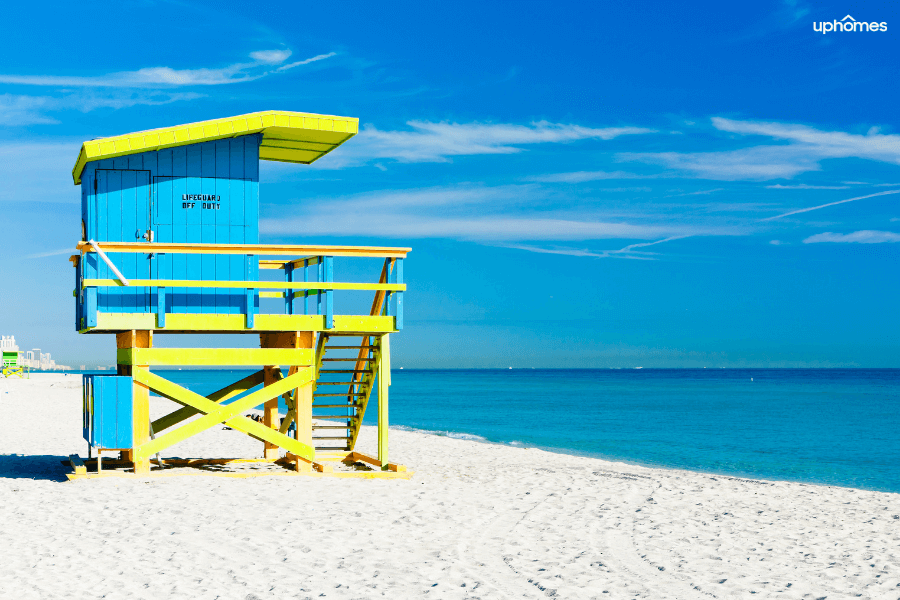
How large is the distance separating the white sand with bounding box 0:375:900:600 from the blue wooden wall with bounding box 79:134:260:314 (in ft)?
8.23

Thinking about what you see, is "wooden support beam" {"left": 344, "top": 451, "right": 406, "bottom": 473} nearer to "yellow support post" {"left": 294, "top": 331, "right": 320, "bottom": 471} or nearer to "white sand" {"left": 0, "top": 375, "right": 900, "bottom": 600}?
"white sand" {"left": 0, "top": 375, "right": 900, "bottom": 600}

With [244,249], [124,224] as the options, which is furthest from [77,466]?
[244,249]

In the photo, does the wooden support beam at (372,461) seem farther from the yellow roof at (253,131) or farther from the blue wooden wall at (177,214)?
the yellow roof at (253,131)

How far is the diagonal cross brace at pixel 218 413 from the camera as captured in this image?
36.0 ft

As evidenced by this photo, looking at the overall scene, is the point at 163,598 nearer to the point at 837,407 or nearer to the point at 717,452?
the point at 717,452

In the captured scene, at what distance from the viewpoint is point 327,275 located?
1105 cm

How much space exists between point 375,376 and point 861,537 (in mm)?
6925

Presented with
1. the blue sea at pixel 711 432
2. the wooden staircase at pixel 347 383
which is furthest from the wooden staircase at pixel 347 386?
the blue sea at pixel 711 432

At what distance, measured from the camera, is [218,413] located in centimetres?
1121

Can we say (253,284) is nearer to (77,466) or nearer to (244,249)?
(244,249)

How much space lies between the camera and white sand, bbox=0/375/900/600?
6418 millimetres

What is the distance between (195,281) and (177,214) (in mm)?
1243

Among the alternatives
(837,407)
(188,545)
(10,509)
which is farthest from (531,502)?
(837,407)

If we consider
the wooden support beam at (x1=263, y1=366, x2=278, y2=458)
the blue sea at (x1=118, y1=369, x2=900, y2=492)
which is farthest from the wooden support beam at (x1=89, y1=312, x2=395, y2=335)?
the blue sea at (x1=118, y1=369, x2=900, y2=492)
